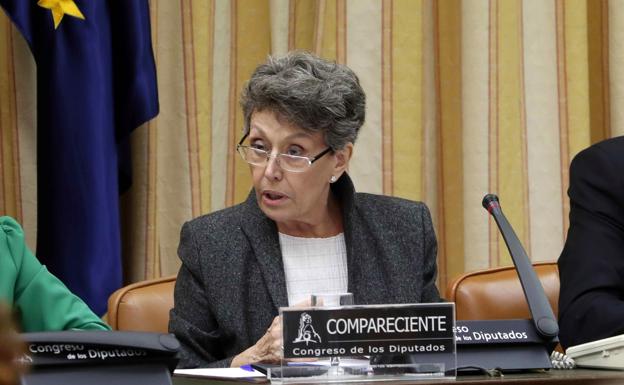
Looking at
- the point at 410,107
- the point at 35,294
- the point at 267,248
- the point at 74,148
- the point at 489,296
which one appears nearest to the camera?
the point at 35,294

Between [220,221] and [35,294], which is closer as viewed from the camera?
[35,294]

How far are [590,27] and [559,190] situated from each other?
1.94ft

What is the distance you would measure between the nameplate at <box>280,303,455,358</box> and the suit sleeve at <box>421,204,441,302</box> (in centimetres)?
82

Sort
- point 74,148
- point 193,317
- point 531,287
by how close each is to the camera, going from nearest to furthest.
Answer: point 531,287 < point 193,317 < point 74,148

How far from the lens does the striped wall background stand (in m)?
2.89

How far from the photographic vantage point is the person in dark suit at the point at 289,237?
A: 202cm

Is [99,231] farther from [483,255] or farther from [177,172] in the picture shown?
[483,255]

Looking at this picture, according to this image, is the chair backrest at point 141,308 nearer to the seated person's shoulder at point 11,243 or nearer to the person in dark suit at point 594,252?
the seated person's shoulder at point 11,243

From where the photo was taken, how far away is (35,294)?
6.18ft

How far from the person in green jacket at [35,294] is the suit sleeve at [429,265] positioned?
28.3 inches

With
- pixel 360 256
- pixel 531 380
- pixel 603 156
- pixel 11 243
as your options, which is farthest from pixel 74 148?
pixel 531 380

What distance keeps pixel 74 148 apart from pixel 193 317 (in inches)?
32.7

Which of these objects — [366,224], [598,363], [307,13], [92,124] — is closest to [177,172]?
[92,124]

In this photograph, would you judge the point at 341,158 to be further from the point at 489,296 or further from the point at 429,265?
the point at 489,296
